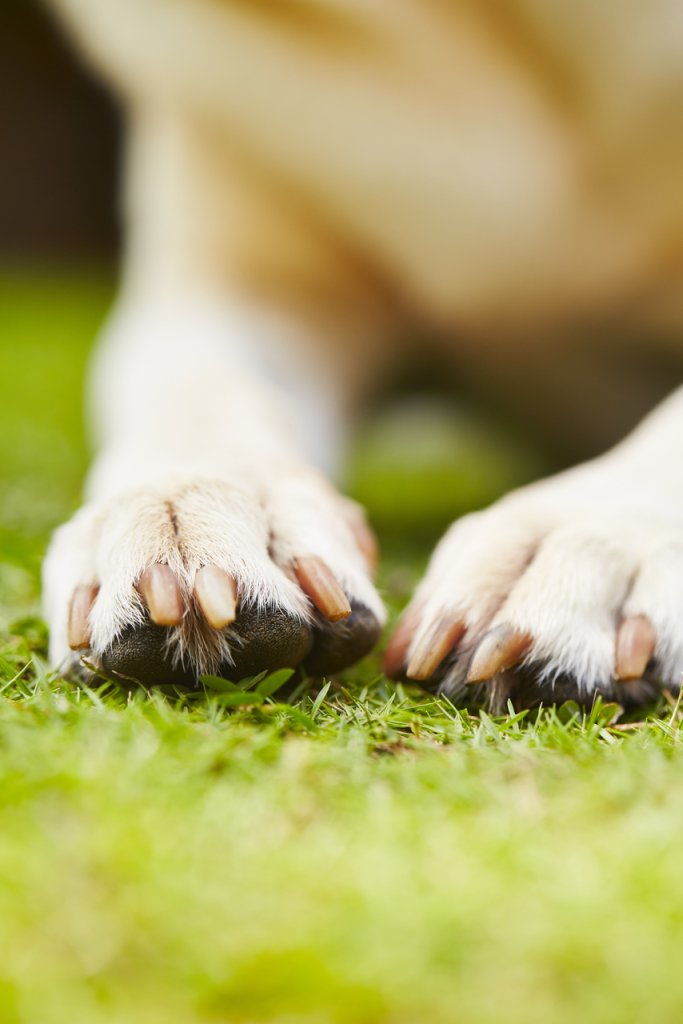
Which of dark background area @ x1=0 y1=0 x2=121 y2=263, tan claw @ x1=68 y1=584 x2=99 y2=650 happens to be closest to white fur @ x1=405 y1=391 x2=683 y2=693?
tan claw @ x1=68 y1=584 x2=99 y2=650

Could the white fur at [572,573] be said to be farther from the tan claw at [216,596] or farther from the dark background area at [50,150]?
the dark background area at [50,150]

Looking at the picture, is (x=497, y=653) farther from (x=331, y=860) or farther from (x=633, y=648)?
(x=331, y=860)

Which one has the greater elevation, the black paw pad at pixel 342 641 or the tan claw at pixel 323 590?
the tan claw at pixel 323 590

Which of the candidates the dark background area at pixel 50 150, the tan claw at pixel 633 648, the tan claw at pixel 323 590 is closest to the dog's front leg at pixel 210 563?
the tan claw at pixel 323 590

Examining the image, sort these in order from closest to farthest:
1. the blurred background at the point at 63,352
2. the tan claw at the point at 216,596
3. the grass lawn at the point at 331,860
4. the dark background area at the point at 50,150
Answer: the grass lawn at the point at 331,860
the tan claw at the point at 216,596
the blurred background at the point at 63,352
the dark background area at the point at 50,150

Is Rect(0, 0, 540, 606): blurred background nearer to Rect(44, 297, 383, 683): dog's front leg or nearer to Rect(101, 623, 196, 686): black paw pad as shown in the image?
Rect(44, 297, 383, 683): dog's front leg

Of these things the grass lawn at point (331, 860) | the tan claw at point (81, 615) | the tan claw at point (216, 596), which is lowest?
the grass lawn at point (331, 860)
